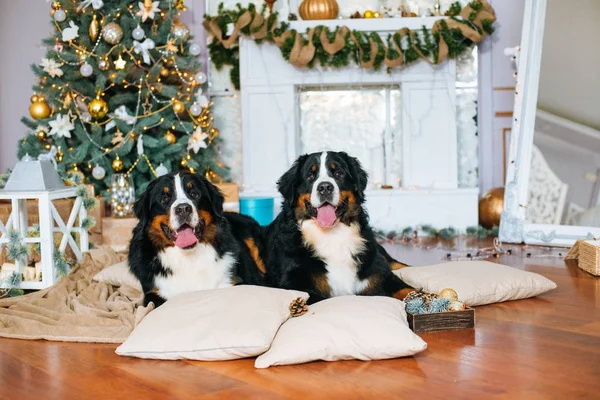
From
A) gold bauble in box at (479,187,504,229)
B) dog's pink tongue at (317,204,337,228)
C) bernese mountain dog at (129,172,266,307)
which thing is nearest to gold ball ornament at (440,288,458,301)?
dog's pink tongue at (317,204,337,228)

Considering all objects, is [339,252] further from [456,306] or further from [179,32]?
[179,32]

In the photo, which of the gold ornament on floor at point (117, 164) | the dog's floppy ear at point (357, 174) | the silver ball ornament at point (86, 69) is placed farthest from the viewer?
the gold ornament on floor at point (117, 164)

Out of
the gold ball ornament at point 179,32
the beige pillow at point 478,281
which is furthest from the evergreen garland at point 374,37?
the beige pillow at point 478,281

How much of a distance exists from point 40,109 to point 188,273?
3.20 m

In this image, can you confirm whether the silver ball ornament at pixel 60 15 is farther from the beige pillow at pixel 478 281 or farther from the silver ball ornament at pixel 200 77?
the beige pillow at pixel 478 281

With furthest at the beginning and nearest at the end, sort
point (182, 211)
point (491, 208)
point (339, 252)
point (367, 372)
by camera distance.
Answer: point (491, 208), point (339, 252), point (182, 211), point (367, 372)

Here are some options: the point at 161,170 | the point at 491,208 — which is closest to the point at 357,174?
the point at 161,170

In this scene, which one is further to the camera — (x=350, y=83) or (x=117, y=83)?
(x=350, y=83)

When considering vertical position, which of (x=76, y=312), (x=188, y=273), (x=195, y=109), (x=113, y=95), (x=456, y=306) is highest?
(x=113, y=95)

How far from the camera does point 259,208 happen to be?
6414 mm

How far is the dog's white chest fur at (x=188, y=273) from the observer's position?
3363 millimetres

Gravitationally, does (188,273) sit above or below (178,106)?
below

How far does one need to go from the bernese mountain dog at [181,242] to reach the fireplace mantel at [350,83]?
3405 mm

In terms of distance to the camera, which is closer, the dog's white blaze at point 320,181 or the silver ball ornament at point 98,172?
the dog's white blaze at point 320,181
